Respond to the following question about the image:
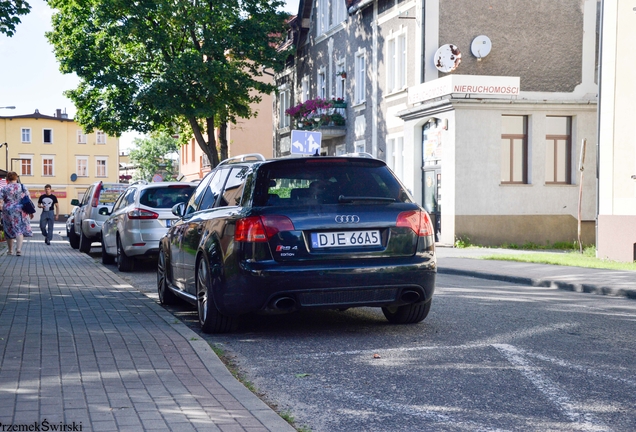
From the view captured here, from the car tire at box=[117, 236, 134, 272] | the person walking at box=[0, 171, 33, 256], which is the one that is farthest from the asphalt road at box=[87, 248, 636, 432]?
the person walking at box=[0, 171, 33, 256]

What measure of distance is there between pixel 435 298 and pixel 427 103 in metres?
15.6

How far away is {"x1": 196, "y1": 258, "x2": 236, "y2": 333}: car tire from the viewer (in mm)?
7840

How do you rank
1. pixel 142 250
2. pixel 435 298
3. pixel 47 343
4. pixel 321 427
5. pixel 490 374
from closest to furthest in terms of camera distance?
pixel 321 427 → pixel 490 374 → pixel 47 343 → pixel 435 298 → pixel 142 250

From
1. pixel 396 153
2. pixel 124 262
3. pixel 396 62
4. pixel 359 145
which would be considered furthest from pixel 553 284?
pixel 359 145

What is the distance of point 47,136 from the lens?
3708 inches

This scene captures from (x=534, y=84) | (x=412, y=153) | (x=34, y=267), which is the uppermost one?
(x=534, y=84)

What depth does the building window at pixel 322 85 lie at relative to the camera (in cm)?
3719

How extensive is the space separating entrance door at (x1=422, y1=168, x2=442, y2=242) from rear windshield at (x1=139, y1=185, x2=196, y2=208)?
11920mm

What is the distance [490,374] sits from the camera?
5992 millimetres

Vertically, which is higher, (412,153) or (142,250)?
(412,153)

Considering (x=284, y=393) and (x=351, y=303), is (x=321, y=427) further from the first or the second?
(x=351, y=303)

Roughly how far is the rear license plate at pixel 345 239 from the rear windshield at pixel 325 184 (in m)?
0.32

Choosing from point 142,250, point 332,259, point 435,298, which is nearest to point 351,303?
point 332,259

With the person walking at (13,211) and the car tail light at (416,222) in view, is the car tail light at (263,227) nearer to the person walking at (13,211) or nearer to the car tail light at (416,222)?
the car tail light at (416,222)
